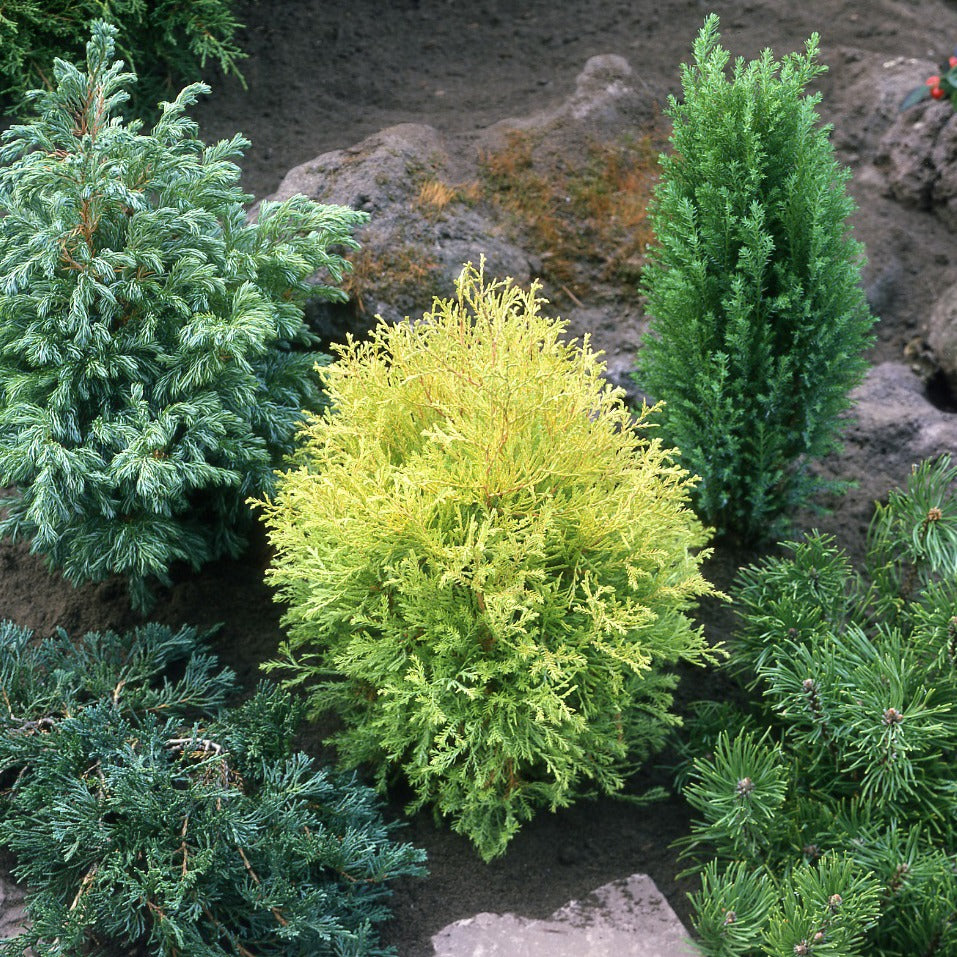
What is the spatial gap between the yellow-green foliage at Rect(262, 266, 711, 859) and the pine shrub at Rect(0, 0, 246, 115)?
251 cm

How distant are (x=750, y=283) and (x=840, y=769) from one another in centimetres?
175

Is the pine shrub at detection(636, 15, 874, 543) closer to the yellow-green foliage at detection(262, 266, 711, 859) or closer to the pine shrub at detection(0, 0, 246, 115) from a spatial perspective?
the yellow-green foliage at detection(262, 266, 711, 859)

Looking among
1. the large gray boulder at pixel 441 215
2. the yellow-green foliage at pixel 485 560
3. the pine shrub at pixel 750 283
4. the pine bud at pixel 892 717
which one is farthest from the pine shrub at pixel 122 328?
the pine bud at pixel 892 717

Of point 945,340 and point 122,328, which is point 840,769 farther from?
point 122,328

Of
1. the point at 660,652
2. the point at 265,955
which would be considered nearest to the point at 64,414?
the point at 265,955

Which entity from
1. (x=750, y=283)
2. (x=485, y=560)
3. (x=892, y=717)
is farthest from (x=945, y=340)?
(x=485, y=560)

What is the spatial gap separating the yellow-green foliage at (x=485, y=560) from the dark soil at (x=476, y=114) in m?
0.28

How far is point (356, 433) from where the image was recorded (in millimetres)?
3154

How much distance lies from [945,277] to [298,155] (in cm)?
371

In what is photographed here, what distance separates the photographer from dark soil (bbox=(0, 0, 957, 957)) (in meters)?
3.41

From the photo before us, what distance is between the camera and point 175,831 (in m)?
2.84

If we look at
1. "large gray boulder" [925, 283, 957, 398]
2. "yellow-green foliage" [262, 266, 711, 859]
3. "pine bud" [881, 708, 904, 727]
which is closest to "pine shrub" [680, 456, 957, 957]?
"pine bud" [881, 708, 904, 727]

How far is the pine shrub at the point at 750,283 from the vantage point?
11.3 feet

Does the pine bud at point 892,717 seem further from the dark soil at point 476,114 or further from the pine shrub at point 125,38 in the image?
the pine shrub at point 125,38
